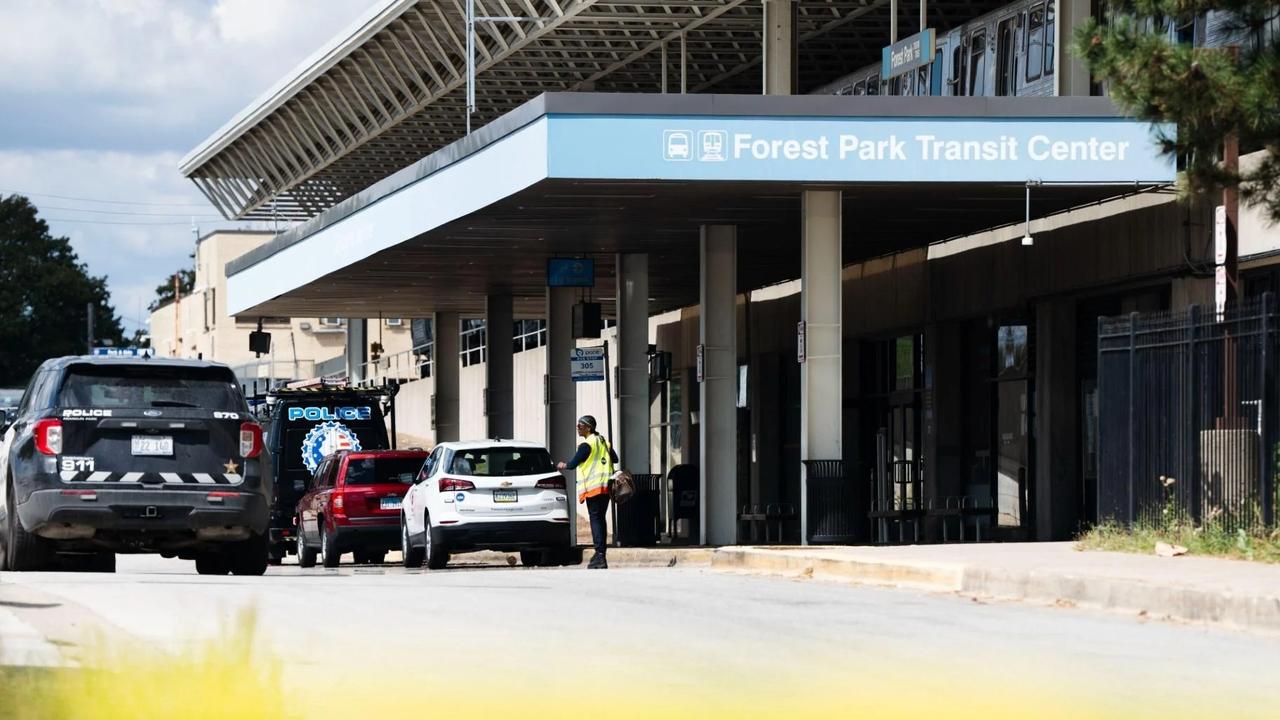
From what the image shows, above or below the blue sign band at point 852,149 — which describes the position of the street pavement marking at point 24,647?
below

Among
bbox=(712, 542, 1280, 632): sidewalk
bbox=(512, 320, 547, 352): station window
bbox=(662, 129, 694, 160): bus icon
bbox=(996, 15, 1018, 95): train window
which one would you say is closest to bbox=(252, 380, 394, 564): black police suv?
bbox=(662, 129, 694, 160): bus icon

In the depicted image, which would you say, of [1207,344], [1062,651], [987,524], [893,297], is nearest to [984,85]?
[893,297]

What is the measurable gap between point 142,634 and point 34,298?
361 ft

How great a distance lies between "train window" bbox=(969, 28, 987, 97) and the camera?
1280 inches

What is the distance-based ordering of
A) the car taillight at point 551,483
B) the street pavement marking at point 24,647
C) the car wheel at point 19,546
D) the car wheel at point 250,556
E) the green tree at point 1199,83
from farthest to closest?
the car taillight at point 551,483, the car wheel at point 250,556, the car wheel at point 19,546, the green tree at point 1199,83, the street pavement marking at point 24,647

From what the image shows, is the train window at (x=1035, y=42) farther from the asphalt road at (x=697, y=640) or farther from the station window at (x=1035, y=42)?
the asphalt road at (x=697, y=640)

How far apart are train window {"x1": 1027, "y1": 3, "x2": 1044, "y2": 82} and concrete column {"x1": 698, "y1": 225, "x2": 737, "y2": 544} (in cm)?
557

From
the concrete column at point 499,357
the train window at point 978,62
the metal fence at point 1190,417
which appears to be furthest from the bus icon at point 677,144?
the concrete column at point 499,357

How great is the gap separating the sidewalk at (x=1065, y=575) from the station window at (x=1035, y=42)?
424 inches

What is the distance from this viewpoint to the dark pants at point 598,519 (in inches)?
947

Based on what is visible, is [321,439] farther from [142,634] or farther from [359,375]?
[359,375]

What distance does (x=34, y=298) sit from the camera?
11669cm

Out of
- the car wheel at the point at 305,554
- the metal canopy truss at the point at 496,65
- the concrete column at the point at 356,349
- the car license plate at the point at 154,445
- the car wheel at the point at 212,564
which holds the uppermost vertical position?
the metal canopy truss at the point at 496,65

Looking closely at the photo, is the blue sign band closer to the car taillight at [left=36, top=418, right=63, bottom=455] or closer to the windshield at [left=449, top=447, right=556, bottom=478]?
the windshield at [left=449, top=447, right=556, bottom=478]
